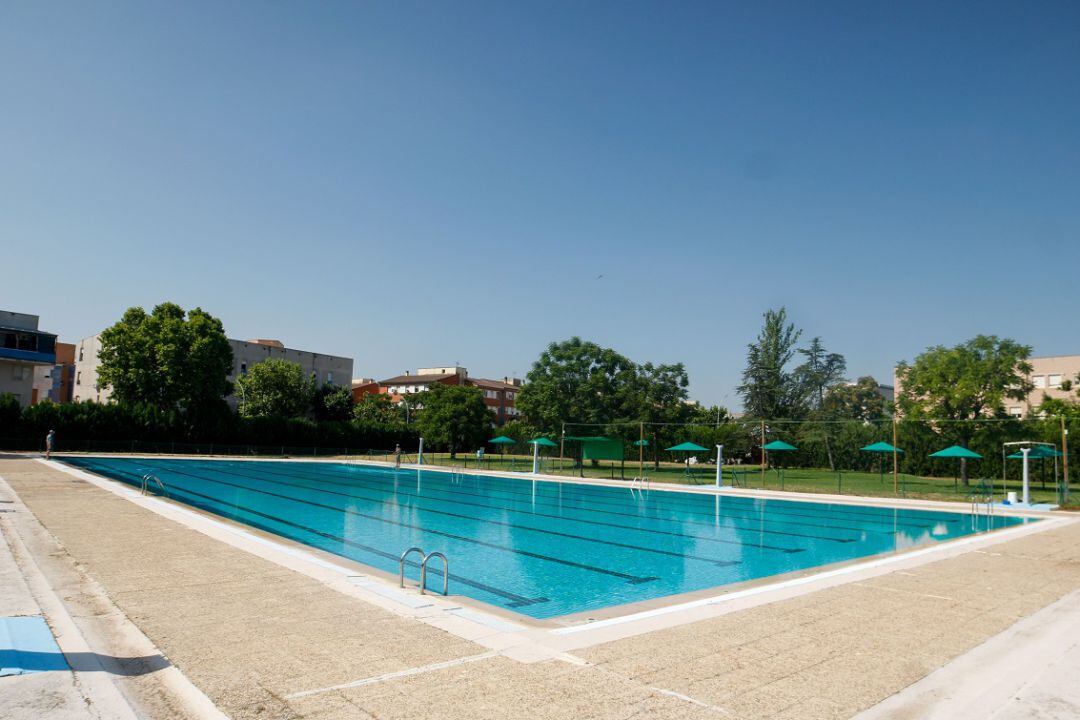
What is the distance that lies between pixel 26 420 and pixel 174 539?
110 ft

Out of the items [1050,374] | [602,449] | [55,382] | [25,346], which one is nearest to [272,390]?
[25,346]

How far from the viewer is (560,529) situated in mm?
17172

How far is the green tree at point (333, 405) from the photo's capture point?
2539 inches

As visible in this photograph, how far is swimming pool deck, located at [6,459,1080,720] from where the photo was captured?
171 inches

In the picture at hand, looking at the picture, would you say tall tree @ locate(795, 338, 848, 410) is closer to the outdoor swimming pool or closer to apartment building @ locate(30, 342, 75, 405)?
the outdoor swimming pool

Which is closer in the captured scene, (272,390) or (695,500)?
(695,500)

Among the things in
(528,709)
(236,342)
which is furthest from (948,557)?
(236,342)

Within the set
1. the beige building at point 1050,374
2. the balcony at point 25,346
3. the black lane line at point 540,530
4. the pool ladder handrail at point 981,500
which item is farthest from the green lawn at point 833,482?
the beige building at point 1050,374

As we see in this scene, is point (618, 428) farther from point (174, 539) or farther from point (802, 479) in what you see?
point (174, 539)

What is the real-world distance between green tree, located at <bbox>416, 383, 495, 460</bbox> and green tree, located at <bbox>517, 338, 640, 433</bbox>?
16.4ft

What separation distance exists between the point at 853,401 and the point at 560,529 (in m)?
57.7

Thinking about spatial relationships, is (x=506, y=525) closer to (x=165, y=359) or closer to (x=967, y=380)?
(x=967, y=380)

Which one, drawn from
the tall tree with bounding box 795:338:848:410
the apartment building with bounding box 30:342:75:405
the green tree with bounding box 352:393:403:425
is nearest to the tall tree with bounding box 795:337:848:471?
the tall tree with bounding box 795:338:848:410

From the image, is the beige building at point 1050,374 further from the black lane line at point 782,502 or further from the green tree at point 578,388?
the black lane line at point 782,502
